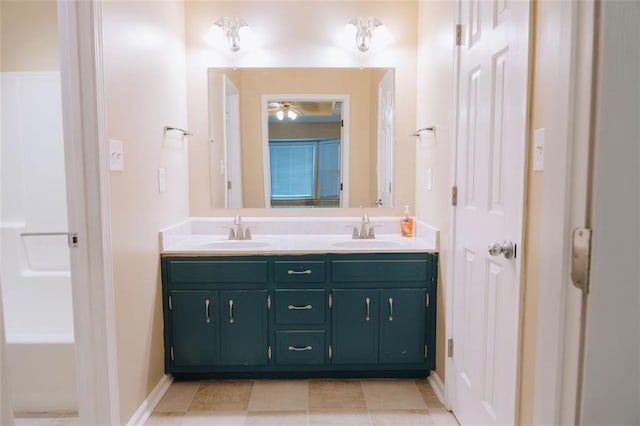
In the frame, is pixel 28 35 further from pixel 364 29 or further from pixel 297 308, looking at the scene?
pixel 297 308

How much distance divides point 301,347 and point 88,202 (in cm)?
138

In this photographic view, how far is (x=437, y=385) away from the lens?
2.20 metres

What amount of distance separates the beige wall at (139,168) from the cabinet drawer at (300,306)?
702 millimetres

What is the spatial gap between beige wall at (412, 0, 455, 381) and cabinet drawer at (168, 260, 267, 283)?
1.04 m

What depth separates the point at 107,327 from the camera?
62.9 inches

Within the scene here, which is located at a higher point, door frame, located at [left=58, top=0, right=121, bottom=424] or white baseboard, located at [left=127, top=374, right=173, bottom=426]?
door frame, located at [left=58, top=0, right=121, bottom=424]

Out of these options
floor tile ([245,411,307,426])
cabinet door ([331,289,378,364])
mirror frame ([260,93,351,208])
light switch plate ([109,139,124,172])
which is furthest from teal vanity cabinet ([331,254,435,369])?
light switch plate ([109,139,124,172])

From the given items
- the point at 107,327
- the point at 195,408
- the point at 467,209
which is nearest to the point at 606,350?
the point at 467,209

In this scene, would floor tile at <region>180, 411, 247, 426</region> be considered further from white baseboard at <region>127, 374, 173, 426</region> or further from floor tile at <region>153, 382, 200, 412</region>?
white baseboard at <region>127, 374, 173, 426</region>

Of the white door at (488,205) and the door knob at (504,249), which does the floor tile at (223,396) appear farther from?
the door knob at (504,249)

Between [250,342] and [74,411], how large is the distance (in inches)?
38.2

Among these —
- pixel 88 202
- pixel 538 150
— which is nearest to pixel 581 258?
pixel 538 150

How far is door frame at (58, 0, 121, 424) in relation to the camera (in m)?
1.50

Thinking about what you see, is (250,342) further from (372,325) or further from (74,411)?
(74,411)
